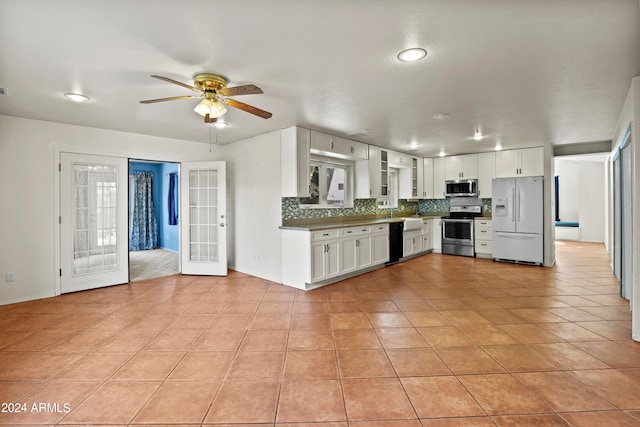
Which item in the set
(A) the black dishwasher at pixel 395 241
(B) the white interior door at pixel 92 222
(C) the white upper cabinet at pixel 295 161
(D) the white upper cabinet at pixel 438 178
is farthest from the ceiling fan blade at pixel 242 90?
(D) the white upper cabinet at pixel 438 178

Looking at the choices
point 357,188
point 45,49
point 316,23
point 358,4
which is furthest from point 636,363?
point 45,49

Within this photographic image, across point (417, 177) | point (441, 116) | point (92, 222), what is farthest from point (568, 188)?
point (92, 222)

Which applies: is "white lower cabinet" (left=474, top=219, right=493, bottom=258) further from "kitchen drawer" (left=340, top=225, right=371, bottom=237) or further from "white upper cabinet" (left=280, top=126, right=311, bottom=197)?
"white upper cabinet" (left=280, top=126, right=311, bottom=197)

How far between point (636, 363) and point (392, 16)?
3068 millimetres

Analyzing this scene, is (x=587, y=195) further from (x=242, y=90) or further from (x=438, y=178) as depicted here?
(x=242, y=90)

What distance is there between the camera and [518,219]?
5.98 m

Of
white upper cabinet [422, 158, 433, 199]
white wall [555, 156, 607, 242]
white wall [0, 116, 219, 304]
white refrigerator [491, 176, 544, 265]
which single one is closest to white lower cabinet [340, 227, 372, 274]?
white upper cabinet [422, 158, 433, 199]

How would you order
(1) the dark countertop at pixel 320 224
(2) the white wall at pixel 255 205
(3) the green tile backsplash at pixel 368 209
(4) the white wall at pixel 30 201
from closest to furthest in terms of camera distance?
(4) the white wall at pixel 30 201
(1) the dark countertop at pixel 320 224
(2) the white wall at pixel 255 205
(3) the green tile backsplash at pixel 368 209

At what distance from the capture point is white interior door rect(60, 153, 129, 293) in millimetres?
4203

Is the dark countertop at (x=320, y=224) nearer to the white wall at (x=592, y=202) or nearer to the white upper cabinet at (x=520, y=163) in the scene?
the white upper cabinet at (x=520, y=163)

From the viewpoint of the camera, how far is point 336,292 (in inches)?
166

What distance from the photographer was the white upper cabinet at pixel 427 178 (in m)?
7.41

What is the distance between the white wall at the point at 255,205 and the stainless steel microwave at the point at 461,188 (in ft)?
14.7

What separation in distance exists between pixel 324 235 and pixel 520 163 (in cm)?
450
